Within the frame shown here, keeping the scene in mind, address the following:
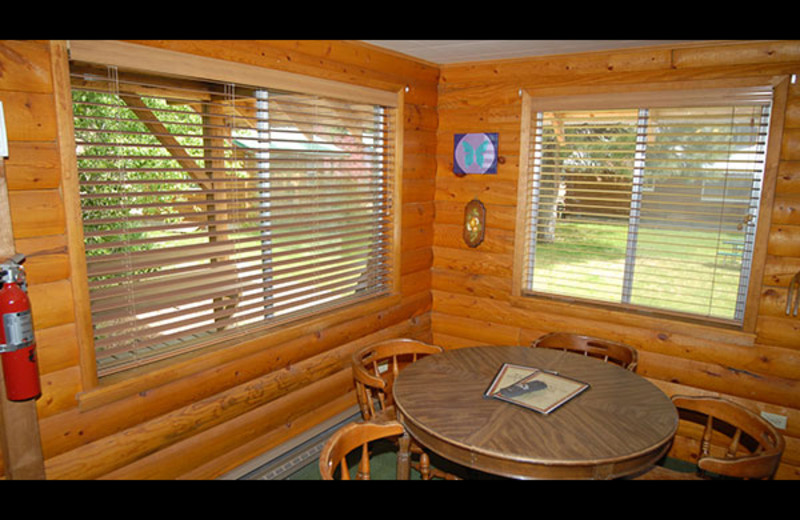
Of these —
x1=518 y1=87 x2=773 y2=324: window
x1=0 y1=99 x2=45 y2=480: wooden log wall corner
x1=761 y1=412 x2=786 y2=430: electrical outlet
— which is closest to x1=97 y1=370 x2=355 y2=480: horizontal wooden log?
x1=0 y1=99 x2=45 y2=480: wooden log wall corner

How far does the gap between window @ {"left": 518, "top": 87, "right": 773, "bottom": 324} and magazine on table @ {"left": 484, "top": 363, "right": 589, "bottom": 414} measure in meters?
1.31

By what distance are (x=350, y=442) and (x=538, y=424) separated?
72cm

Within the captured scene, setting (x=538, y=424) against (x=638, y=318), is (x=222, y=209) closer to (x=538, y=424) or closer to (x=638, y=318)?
(x=538, y=424)

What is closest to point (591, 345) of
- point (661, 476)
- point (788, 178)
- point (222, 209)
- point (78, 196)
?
point (661, 476)

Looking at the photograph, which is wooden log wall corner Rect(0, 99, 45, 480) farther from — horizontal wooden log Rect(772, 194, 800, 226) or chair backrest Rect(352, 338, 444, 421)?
horizontal wooden log Rect(772, 194, 800, 226)

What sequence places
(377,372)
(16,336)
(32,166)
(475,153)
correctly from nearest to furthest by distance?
1. (16,336)
2. (32,166)
3. (377,372)
4. (475,153)

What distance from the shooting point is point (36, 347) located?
182cm

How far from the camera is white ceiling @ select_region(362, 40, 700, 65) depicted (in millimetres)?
2939

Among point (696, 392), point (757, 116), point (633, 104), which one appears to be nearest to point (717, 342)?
point (696, 392)

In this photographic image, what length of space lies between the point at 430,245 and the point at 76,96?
256cm

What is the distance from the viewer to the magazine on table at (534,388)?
203 cm

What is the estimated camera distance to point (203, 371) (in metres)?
2.39

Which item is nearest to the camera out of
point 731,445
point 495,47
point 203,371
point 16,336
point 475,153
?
point 16,336

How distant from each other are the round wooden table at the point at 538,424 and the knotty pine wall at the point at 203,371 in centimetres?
90
